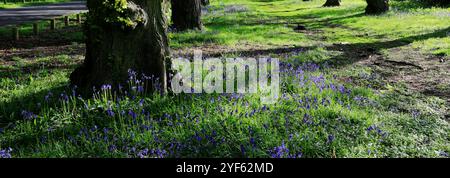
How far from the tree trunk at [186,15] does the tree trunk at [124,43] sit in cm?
889

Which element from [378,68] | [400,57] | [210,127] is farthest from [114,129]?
[400,57]

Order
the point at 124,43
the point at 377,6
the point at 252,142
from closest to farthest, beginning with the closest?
the point at 252,142 → the point at 124,43 → the point at 377,6

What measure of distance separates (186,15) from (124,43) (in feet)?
30.8

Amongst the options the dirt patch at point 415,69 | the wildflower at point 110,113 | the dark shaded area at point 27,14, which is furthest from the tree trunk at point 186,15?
the wildflower at point 110,113

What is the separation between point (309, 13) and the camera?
29.1 metres

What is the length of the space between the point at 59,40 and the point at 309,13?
18.1m

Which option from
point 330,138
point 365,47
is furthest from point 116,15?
point 365,47

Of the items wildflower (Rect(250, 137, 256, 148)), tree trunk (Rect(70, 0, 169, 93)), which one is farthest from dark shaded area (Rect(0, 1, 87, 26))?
wildflower (Rect(250, 137, 256, 148))

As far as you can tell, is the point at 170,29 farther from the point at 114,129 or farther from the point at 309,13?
the point at 309,13

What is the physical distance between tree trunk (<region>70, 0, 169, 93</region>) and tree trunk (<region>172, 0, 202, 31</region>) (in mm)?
8894

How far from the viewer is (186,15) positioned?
53.1 feet

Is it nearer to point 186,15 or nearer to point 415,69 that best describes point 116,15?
point 415,69

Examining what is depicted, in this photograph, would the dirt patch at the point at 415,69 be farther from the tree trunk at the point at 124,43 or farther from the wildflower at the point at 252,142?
the tree trunk at the point at 124,43

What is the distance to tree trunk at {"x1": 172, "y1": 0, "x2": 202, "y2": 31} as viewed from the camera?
1609 centimetres
